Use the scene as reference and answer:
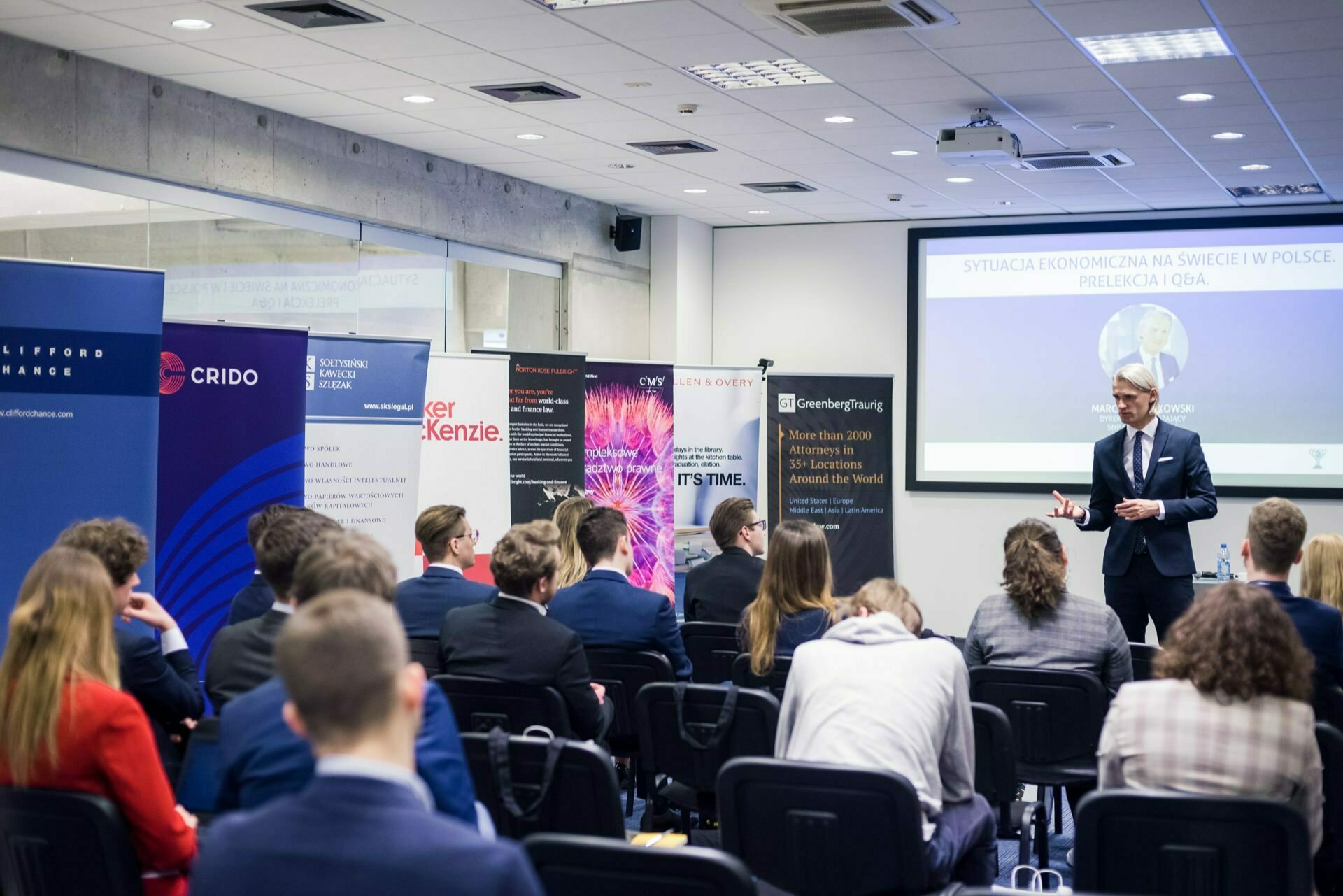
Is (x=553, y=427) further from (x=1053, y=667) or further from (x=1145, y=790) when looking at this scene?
(x=1145, y=790)

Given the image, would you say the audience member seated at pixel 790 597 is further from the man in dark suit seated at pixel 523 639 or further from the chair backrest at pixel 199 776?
the chair backrest at pixel 199 776

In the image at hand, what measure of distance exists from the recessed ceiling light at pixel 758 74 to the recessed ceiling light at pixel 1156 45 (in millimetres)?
1294

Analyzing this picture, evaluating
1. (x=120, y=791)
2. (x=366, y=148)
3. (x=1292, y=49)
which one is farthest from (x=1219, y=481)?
(x=120, y=791)

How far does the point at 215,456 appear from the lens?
221 inches

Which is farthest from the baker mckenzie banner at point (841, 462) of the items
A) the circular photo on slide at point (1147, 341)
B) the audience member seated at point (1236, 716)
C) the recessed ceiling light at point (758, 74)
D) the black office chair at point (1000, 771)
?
A: the audience member seated at point (1236, 716)

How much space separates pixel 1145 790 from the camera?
2.48 meters

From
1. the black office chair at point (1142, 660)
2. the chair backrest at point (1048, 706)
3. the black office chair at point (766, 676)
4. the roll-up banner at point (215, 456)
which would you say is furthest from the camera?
the roll-up banner at point (215, 456)

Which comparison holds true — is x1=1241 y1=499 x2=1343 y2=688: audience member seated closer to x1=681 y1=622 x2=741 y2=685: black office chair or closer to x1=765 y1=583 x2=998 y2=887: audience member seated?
x1=765 y1=583 x2=998 y2=887: audience member seated

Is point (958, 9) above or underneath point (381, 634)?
above

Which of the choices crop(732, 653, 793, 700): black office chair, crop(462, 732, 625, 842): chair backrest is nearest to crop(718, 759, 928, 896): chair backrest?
crop(462, 732, 625, 842): chair backrest

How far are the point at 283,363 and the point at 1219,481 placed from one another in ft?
24.2

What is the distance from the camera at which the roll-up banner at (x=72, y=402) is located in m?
4.73

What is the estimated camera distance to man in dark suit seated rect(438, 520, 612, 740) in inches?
146

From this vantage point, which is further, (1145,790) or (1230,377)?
(1230,377)
